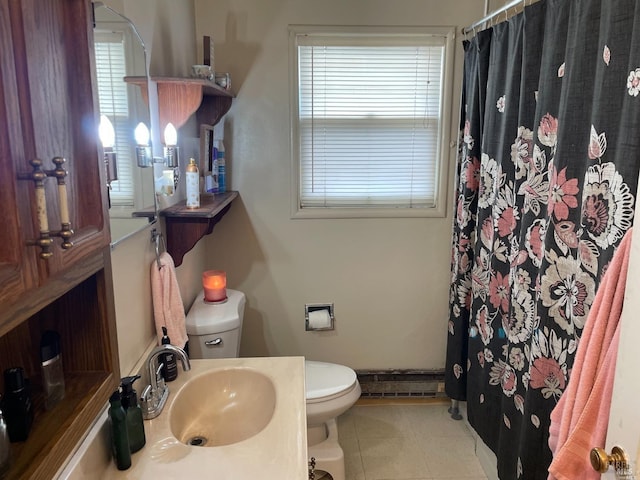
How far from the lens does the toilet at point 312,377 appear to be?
1.92 metres

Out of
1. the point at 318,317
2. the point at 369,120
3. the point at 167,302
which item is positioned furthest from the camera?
the point at 318,317

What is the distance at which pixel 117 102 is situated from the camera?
4.12 feet

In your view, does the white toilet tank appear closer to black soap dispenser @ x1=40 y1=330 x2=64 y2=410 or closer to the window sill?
the window sill

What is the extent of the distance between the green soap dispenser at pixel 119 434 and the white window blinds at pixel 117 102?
0.50 metres

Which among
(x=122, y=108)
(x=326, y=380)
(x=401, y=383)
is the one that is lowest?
(x=401, y=383)

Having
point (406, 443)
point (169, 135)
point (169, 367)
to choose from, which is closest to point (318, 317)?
point (406, 443)

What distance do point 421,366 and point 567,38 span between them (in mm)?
1912

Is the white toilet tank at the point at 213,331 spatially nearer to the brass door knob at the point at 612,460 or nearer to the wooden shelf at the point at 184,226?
the wooden shelf at the point at 184,226

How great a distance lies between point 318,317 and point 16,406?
190cm

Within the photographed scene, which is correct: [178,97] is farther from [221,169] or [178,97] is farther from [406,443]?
[406,443]

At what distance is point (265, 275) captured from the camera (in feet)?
8.50

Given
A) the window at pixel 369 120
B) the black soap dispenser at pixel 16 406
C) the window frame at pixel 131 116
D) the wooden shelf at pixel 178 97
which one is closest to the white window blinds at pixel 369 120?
the window at pixel 369 120

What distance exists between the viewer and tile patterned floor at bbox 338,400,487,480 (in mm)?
2213

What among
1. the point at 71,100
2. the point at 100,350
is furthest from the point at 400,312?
the point at 71,100
